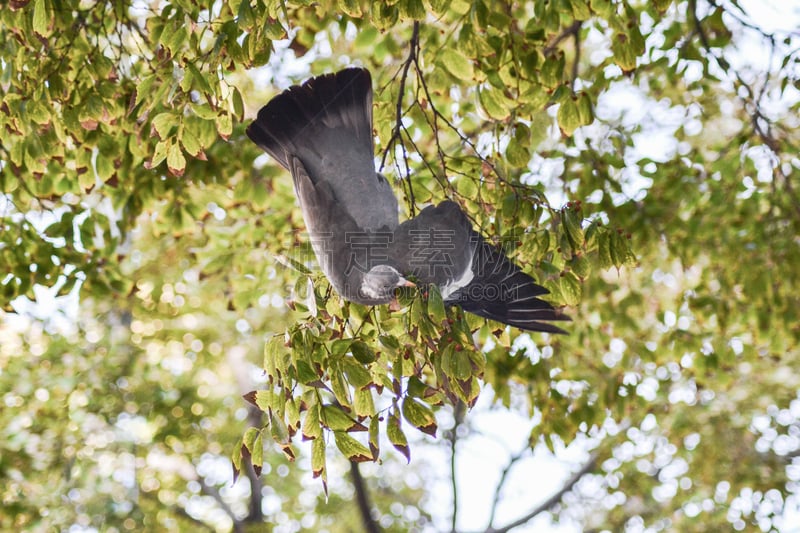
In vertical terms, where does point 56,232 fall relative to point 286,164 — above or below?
above

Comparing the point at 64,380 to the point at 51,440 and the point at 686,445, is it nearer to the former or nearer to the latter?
the point at 51,440

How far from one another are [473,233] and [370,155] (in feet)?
1.45

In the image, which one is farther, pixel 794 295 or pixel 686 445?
pixel 686 445

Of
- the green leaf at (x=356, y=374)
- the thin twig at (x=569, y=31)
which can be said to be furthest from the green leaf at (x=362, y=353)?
the thin twig at (x=569, y=31)

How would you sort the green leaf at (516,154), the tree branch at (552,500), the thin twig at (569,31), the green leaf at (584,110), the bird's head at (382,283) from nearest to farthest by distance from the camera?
the bird's head at (382,283) < the green leaf at (584,110) < the green leaf at (516,154) < the thin twig at (569,31) < the tree branch at (552,500)

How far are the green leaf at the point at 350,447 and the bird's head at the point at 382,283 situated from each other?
1.29 feet

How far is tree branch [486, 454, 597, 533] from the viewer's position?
5.82 m

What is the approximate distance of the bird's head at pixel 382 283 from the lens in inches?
78.5

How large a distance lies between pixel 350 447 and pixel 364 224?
0.67 metres

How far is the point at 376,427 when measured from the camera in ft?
6.63

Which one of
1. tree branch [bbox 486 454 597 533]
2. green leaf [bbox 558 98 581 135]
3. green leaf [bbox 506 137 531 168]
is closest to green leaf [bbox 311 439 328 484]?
green leaf [bbox 506 137 531 168]

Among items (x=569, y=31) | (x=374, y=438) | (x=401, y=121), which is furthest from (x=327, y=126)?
(x=569, y=31)

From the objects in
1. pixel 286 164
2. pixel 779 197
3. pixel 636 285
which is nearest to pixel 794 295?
pixel 779 197

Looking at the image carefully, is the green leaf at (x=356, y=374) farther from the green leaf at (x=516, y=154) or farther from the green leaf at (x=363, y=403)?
the green leaf at (x=516, y=154)
